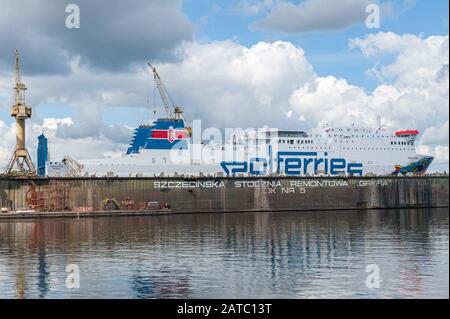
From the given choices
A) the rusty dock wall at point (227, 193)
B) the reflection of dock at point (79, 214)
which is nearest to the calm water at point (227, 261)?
the reflection of dock at point (79, 214)

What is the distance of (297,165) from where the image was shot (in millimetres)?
91875

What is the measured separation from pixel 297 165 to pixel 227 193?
14.9 metres

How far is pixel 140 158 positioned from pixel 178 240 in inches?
1709

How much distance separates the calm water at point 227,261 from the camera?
2578cm

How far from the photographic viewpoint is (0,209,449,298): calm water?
A: 25781 mm

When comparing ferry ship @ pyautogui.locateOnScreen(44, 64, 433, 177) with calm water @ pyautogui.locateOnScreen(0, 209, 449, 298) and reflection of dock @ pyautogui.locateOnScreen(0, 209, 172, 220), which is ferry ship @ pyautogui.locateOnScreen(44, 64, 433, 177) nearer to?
reflection of dock @ pyautogui.locateOnScreen(0, 209, 172, 220)

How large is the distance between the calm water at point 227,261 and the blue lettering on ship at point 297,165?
33.7 metres

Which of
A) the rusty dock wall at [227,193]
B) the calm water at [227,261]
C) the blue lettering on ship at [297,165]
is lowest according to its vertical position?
the calm water at [227,261]

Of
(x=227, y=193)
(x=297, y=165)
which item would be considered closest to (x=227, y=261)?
(x=227, y=193)

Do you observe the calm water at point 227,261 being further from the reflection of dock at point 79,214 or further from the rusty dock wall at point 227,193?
the rusty dock wall at point 227,193

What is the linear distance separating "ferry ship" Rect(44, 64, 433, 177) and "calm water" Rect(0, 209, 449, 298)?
98.5 feet

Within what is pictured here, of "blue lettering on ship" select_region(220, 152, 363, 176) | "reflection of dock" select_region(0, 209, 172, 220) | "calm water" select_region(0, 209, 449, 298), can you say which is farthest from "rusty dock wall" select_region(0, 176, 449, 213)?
"calm water" select_region(0, 209, 449, 298)
